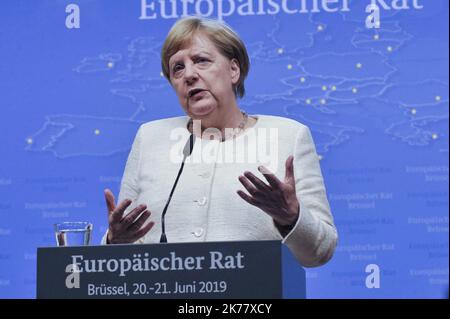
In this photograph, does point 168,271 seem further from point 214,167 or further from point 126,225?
point 214,167

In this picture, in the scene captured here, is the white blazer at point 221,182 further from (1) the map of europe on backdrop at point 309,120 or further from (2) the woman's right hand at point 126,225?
(1) the map of europe on backdrop at point 309,120

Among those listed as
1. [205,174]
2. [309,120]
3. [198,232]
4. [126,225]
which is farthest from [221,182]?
[309,120]

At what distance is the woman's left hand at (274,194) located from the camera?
221cm

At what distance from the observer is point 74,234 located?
2.33 meters

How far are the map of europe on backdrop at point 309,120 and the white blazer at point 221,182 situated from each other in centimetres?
96

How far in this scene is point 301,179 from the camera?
9.03ft

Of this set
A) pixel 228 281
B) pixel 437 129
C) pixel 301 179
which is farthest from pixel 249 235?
pixel 437 129

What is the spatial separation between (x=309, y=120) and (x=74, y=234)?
71.4 inches

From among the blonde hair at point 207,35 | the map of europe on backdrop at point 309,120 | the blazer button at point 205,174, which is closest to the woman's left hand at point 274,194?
the blazer button at point 205,174

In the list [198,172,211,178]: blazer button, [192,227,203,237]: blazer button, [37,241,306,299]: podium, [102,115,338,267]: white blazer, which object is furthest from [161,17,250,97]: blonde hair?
[37,241,306,299]: podium

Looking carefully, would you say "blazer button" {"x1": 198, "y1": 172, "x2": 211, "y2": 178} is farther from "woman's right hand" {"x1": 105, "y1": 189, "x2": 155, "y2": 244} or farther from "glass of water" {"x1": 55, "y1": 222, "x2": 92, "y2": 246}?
"glass of water" {"x1": 55, "y1": 222, "x2": 92, "y2": 246}

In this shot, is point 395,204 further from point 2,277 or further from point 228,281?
point 228,281

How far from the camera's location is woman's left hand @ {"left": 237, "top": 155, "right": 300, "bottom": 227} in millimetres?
2213

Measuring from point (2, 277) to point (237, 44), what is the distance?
157 centimetres
